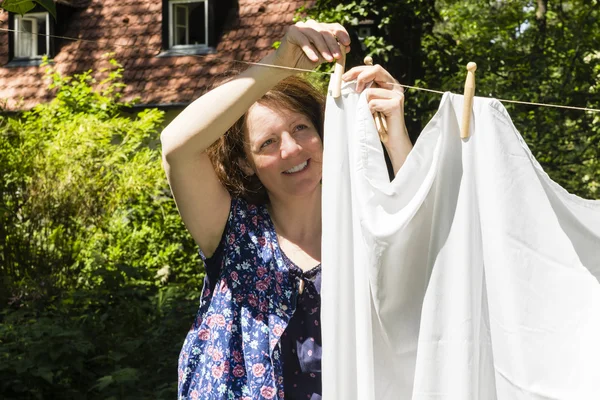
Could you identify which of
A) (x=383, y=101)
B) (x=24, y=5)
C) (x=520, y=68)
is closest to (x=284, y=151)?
(x=383, y=101)

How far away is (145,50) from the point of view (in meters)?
12.1

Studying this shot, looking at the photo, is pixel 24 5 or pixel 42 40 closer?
pixel 24 5

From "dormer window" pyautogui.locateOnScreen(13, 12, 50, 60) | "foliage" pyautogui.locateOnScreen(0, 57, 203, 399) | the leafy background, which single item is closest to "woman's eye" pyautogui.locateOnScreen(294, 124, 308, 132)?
"foliage" pyautogui.locateOnScreen(0, 57, 203, 399)

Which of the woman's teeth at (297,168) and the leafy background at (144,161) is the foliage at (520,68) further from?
the woman's teeth at (297,168)

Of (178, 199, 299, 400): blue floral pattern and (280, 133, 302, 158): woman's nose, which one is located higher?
(280, 133, 302, 158): woman's nose

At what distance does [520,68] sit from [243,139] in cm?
595

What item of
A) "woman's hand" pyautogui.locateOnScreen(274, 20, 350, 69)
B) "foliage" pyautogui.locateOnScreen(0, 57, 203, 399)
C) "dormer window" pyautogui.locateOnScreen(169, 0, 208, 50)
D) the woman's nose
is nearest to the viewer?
"woman's hand" pyautogui.locateOnScreen(274, 20, 350, 69)

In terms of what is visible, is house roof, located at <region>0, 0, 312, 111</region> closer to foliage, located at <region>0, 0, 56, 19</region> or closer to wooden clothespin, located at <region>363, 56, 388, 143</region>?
A: foliage, located at <region>0, 0, 56, 19</region>

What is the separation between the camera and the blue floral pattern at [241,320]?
86.3 inches

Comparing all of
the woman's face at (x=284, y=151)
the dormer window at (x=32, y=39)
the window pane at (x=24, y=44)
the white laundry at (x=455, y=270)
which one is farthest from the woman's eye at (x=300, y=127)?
the window pane at (x=24, y=44)

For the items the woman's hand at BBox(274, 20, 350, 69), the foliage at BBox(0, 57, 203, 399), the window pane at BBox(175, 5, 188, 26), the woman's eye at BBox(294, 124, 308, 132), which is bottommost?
the foliage at BBox(0, 57, 203, 399)

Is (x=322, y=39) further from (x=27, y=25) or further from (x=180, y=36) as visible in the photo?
(x=27, y=25)

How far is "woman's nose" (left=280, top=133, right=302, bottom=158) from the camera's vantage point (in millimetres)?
2281

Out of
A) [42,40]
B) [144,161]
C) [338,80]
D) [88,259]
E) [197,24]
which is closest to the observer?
[338,80]
